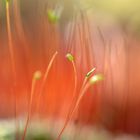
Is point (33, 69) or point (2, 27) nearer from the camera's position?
point (33, 69)

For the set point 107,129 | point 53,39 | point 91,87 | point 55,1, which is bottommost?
point 107,129

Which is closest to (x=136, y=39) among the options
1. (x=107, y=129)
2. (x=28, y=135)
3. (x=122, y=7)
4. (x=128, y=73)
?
(x=128, y=73)

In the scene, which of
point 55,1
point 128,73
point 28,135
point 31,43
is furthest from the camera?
point 55,1

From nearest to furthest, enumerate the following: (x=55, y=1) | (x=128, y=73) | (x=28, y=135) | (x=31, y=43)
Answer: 1. (x=28, y=135)
2. (x=128, y=73)
3. (x=31, y=43)
4. (x=55, y=1)

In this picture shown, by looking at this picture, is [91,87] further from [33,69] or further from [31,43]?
[31,43]

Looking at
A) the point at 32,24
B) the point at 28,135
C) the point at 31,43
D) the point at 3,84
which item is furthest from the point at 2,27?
the point at 28,135

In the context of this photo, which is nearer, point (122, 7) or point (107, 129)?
point (107, 129)

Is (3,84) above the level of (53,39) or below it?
below

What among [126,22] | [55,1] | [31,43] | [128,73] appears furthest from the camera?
[126,22]

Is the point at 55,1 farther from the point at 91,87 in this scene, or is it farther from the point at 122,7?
the point at 91,87
